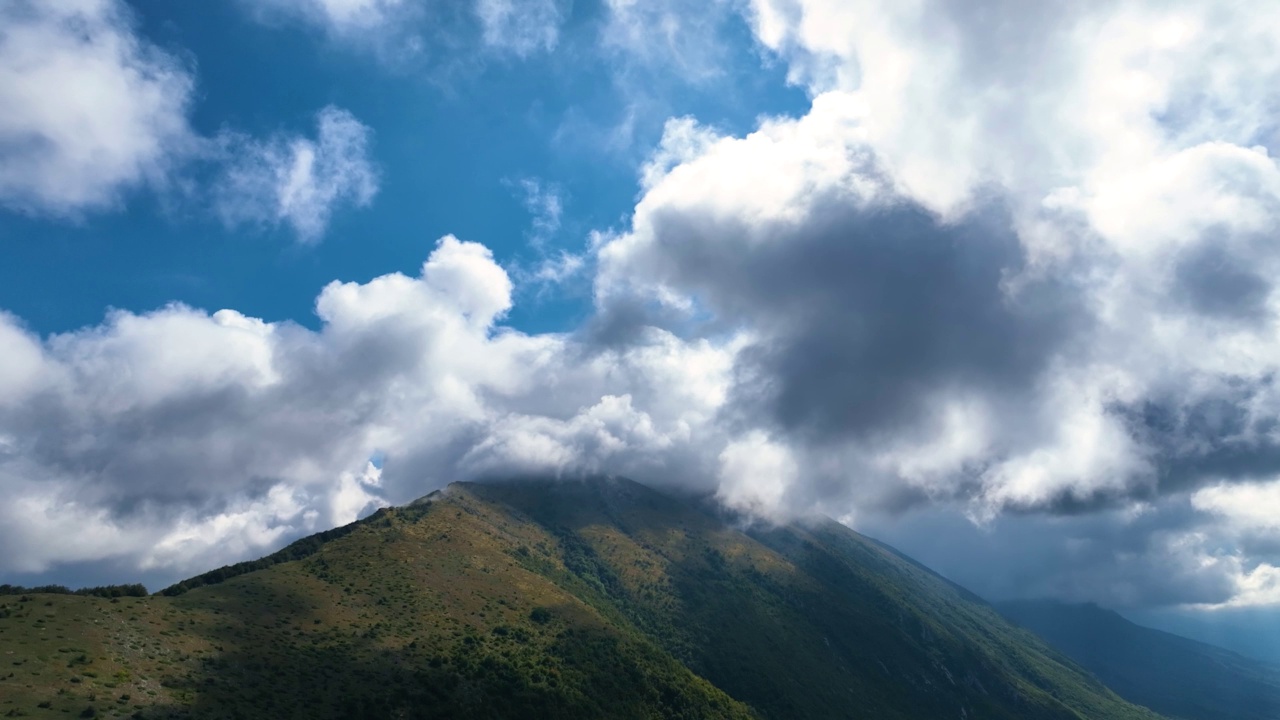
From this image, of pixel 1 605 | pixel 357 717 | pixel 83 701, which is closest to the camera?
pixel 83 701

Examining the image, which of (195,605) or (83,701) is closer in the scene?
(83,701)

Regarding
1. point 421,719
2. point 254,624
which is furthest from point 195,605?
point 421,719

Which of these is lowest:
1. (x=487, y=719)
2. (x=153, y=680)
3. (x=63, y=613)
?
(x=487, y=719)

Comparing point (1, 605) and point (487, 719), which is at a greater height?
point (1, 605)

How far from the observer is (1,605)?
15388 cm

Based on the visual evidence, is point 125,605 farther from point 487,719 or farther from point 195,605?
point 487,719

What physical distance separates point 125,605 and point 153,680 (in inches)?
1844

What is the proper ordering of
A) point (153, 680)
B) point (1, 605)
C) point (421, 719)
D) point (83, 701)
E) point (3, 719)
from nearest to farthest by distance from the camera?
point (3, 719)
point (83, 701)
point (153, 680)
point (1, 605)
point (421, 719)

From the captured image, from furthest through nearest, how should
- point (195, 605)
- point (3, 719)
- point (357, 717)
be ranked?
1. point (195, 605)
2. point (357, 717)
3. point (3, 719)

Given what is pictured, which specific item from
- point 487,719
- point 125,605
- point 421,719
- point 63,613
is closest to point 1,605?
point 63,613

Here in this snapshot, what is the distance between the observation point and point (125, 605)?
578 ft

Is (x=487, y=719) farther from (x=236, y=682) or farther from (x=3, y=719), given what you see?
(x=3, y=719)

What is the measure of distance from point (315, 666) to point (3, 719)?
271 feet

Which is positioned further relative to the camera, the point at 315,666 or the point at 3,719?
the point at 315,666
